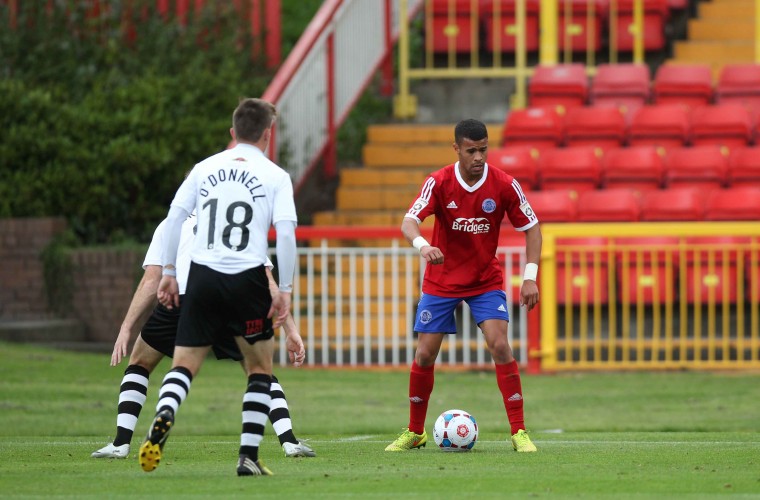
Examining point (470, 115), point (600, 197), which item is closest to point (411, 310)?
point (600, 197)

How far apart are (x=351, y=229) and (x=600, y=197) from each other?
275 centimetres

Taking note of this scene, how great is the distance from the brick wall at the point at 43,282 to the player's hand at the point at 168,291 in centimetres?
883

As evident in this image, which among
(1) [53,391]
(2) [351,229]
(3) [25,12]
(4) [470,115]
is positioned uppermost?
(3) [25,12]

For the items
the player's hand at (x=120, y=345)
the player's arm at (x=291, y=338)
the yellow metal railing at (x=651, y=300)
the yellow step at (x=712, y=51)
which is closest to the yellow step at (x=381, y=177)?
the yellow metal railing at (x=651, y=300)

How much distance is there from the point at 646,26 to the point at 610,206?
5241 mm

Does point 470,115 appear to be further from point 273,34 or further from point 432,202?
point 432,202

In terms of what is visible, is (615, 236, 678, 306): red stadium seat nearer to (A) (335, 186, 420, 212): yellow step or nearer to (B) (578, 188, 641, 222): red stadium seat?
(B) (578, 188, 641, 222): red stadium seat

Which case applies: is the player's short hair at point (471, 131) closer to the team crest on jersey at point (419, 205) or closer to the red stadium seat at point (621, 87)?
the team crest on jersey at point (419, 205)

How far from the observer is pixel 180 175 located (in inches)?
684

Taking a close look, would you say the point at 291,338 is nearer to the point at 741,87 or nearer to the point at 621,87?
the point at 621,87

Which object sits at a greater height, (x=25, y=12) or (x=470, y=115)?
(x=25, y=12)

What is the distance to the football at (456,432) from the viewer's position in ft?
30.3

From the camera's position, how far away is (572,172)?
17.2 meters

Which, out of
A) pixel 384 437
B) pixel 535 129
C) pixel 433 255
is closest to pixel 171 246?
pixel 433 255
